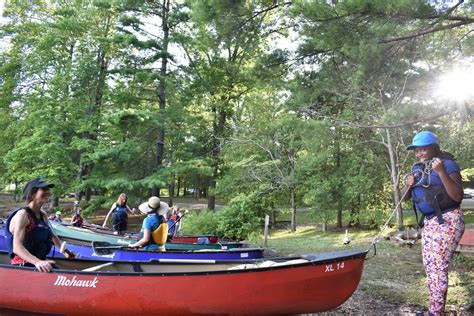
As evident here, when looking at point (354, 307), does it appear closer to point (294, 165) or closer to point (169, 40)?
point (294, 165)

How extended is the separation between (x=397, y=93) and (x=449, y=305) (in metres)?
7.40

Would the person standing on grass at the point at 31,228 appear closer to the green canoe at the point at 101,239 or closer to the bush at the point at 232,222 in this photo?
the green canoe at the point at 101,239

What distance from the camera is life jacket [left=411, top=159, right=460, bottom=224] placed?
3623 mm

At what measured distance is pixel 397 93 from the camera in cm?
1114

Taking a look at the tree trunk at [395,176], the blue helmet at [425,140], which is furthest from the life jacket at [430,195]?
the tree trunk at [395,176]

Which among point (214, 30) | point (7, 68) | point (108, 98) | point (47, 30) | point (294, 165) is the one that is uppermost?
point (47, 30)

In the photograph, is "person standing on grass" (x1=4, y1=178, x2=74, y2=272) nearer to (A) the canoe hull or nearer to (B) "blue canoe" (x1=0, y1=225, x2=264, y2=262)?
(B) "blue canoe" (x1=0, y1=225, x2=264, y2=262)

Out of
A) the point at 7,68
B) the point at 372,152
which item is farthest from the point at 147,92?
the point at 372,152

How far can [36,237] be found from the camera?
13.5 ft

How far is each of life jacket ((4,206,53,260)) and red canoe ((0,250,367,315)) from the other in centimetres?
60

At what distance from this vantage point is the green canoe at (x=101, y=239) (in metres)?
9.26

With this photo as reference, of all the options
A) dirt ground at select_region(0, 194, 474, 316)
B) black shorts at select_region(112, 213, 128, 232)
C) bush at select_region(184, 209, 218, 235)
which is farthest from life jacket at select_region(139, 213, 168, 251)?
bush at select_region(184, 209, 218, 235)

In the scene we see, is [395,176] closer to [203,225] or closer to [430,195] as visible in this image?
[203,225]

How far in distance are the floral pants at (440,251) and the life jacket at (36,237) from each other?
3872mm
